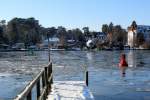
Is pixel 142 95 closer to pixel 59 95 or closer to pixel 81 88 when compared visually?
pixel 81 88

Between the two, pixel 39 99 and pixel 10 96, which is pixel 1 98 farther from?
pixel 39 99

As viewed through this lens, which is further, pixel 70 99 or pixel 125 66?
pixel 125 66

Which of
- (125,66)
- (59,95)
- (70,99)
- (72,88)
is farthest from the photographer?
(125,66)

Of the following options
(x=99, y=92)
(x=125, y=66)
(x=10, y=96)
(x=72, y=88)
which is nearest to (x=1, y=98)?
(x=10, y=96)

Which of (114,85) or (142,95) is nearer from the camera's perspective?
(142,95)

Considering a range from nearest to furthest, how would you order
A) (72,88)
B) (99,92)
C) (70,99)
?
1. (70,99)
2. (72,88)
3. (99,92)

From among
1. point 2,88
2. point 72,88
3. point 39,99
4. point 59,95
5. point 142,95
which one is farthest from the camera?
point 2,88

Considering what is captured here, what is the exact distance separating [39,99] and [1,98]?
7498 millimetres

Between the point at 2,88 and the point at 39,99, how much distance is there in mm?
12995

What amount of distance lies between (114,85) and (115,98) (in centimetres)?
644

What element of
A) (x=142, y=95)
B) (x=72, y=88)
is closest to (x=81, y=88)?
(x=72, y=88)

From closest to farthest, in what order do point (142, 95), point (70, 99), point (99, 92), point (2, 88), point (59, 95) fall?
point (70, 99) → point (59, 95) → point (142, 95) → point (99, 92) → point (2, 88)

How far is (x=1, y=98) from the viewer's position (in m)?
22.0

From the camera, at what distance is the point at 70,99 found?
17.0 meters
